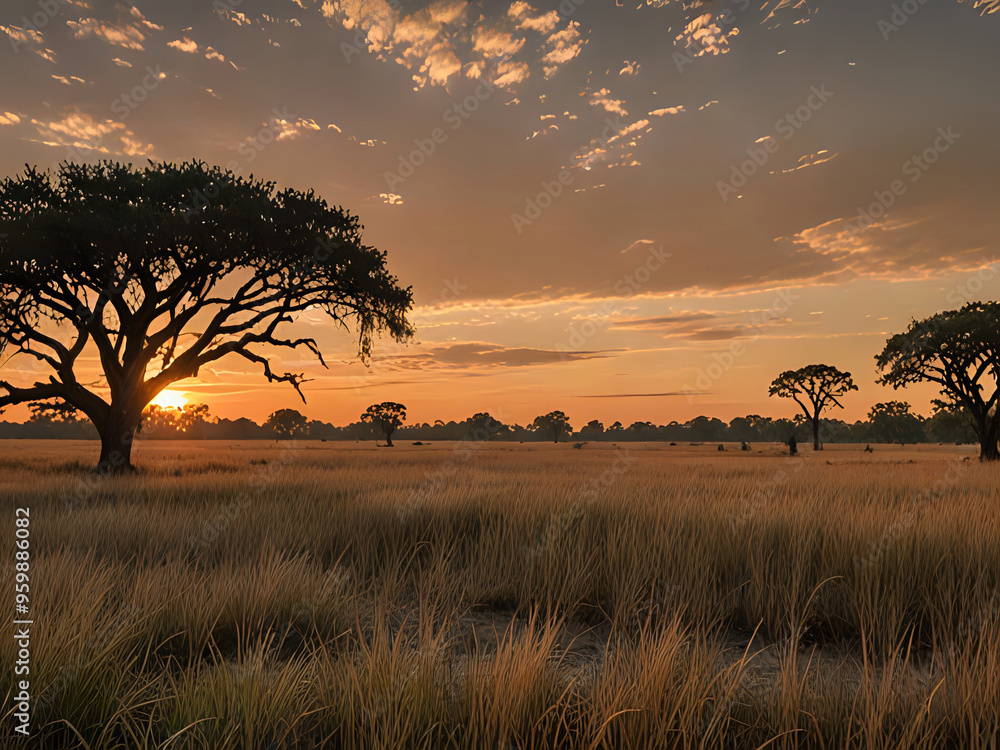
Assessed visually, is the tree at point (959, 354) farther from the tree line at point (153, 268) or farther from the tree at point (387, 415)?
the tree at point (387, 415)

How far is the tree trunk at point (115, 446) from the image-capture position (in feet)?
61.6

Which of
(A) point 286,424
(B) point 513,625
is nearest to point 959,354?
(B) point 513,625

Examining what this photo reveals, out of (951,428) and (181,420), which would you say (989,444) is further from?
(181,420)

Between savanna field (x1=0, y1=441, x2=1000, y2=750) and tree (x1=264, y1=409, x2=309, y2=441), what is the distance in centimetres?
12299

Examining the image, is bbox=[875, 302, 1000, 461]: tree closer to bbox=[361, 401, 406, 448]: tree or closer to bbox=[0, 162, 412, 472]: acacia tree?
bbox=[0, 162, 412, 472]: acacia tree

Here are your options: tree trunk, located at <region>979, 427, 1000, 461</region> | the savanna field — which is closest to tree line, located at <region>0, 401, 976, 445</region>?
tree trunk, located at <region>979, 427, 1000, 461</region>

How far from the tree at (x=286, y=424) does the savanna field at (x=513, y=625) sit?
123 m

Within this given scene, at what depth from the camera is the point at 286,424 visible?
127m

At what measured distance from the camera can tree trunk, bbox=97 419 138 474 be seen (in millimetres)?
18766

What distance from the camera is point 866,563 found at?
5.23 m

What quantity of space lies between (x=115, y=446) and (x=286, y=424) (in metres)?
115

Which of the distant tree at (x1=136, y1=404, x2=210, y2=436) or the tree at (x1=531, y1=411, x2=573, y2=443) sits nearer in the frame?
the distant tree at (x1=136, y1=404, x2=210, y2=436)

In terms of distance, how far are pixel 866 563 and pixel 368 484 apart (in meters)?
10.9

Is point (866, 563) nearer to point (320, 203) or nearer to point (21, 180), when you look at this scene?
point (320, 203)
